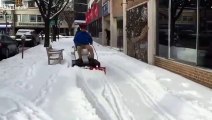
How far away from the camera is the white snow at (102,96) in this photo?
7683 millimetres

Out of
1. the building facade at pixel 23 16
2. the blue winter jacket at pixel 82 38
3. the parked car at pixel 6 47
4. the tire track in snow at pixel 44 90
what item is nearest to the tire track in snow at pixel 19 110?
the tire track in snow at pixel 44 90

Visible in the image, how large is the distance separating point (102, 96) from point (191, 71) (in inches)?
128

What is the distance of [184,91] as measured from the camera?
9.94m

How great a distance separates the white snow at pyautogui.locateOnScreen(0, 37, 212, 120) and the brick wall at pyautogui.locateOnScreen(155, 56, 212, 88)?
0.66 ft

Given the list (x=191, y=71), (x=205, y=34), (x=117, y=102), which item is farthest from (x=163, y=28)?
(x=117, y=102)

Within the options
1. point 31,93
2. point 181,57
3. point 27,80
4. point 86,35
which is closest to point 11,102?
point 31,93

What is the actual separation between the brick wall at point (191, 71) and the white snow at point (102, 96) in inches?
7.9

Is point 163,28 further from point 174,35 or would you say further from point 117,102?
point 117,102

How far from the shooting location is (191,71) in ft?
38.3

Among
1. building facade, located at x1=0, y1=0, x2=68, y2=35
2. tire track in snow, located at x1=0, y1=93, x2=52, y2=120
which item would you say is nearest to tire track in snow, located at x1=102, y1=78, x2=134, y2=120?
tire track in snow, located at x1=0, y1=93, x2=52, y2=120

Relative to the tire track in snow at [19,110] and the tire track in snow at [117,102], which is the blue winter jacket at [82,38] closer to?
the tire track in snow at [117,102]

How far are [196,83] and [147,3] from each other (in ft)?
23.2

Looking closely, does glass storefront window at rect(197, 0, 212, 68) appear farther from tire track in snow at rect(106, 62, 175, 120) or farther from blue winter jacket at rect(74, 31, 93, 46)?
blue winter jacket at rect(74, 31, 93, 46)

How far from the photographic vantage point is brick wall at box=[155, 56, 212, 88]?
34.6ft
